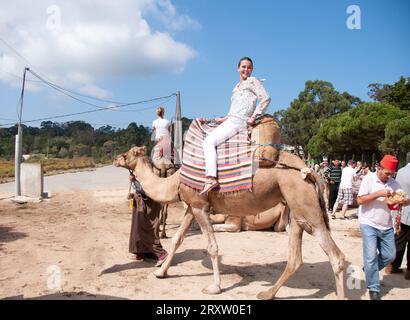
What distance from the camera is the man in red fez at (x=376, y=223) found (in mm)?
4719

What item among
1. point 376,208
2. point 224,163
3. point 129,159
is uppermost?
point 129,159

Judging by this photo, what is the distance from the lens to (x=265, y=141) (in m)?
4.93

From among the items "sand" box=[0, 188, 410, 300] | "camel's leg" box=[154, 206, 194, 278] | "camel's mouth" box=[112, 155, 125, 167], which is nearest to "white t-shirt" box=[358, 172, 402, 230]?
"sand" box=[0, 188, 410, 300]

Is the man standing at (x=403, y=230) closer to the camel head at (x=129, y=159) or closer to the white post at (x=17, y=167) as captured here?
the camel head at (x=129, y=159)

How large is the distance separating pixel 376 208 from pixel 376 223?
20cm

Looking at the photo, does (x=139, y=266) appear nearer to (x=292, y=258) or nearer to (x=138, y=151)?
(x=138, y=151)

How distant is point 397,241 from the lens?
6152 mm

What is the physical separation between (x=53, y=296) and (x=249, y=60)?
429 centimetres

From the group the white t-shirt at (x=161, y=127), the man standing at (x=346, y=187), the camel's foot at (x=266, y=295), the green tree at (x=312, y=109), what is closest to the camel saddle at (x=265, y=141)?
the camel's foot at (x=266, y=295)

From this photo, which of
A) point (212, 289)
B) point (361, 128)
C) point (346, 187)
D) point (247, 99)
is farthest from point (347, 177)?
point (361, 128)

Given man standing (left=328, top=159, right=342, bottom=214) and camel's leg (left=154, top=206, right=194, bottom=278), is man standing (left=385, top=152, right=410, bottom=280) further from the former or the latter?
man standing (left=328, top=159, right=342, bottom=214)

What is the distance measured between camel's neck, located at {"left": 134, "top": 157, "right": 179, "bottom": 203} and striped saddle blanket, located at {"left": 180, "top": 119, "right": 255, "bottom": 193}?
285 mm

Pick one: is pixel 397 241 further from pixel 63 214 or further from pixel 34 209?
pixel 34 209
